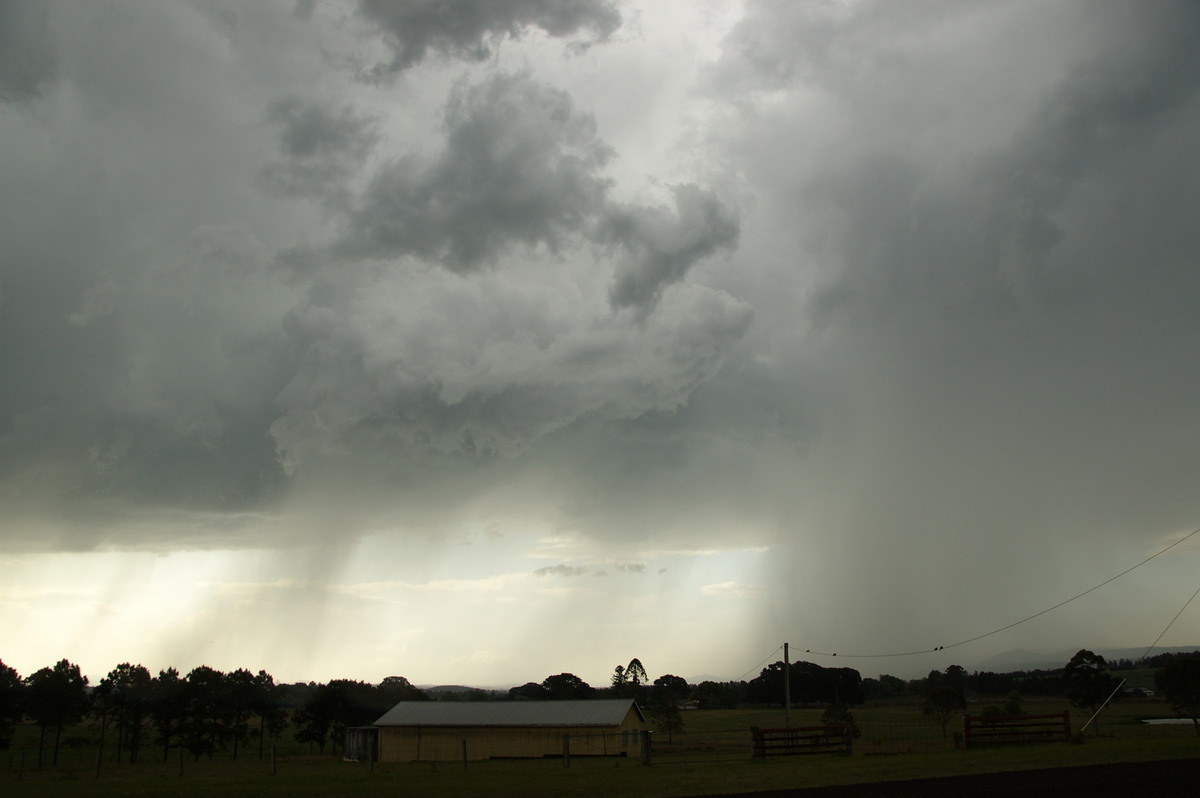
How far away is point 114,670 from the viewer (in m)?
74.4

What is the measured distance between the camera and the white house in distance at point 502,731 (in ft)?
177

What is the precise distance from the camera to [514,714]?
2303 inches

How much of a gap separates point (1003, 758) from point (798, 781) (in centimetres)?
993

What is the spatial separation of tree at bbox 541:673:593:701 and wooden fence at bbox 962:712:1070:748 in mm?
108013

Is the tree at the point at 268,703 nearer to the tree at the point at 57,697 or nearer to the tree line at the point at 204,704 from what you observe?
the tree line at the point at 204,704

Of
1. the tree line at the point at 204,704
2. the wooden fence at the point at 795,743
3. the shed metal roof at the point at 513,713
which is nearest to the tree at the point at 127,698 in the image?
the tree line at the point at 204,704

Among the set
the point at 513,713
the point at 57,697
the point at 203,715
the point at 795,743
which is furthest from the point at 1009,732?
the point at 57,697

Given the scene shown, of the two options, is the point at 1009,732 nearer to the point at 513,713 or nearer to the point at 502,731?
the point at 502,731

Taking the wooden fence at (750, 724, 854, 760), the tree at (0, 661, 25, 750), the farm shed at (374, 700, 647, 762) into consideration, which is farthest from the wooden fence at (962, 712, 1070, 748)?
the tree at (0, 661, 25, 750)

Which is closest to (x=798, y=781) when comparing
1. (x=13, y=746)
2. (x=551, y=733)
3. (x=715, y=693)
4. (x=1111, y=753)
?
(x=1111, y=753)

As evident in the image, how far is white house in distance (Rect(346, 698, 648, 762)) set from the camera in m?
53.9

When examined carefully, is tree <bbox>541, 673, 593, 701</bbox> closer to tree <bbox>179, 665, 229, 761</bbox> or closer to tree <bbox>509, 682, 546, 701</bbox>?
tree <bbox>509, 682, 546, 701</bbox>

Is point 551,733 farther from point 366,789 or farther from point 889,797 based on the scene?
point 889,797

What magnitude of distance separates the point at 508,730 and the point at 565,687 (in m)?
87.7
